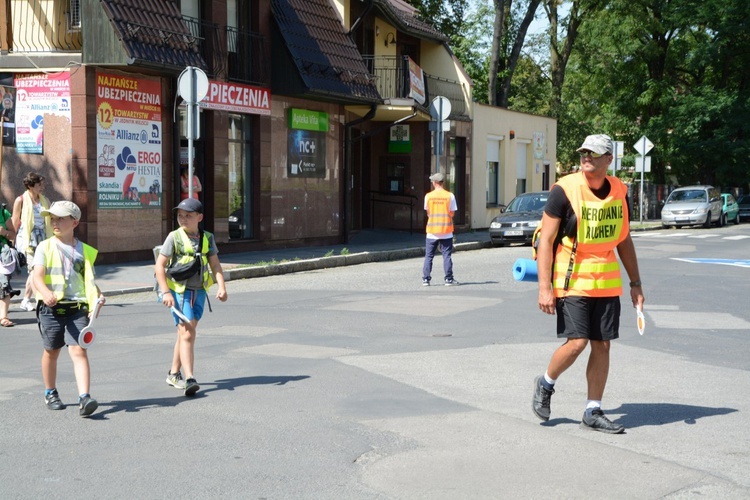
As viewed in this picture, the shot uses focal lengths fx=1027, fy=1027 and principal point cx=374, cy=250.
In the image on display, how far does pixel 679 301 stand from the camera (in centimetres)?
1396

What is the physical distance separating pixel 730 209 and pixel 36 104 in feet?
108

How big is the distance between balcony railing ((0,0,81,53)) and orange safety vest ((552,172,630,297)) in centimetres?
1420

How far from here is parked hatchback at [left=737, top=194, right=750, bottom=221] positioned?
159 ft

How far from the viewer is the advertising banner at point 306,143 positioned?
2392 centimetres

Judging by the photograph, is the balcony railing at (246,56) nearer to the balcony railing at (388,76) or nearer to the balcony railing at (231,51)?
the balcony railing at (231,51)

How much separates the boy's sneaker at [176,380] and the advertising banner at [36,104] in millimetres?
11498

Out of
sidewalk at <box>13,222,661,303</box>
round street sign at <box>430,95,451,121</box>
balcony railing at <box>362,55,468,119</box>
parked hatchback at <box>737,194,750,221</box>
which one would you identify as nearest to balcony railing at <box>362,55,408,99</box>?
balcony railing at <box>362,55,468,119</box>

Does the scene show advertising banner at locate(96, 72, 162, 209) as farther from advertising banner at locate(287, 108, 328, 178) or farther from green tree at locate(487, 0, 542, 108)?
green tree at locate(487, 0, 542, 108)

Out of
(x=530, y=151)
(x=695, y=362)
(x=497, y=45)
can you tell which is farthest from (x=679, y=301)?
(x=530, y=151)

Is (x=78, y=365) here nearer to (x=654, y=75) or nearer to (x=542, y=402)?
(x=542, y=402)

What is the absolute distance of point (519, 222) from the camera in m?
26.6

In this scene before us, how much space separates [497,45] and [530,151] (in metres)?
5.57

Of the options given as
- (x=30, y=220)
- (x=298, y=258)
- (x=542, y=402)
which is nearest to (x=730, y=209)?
(x=298, y=258)

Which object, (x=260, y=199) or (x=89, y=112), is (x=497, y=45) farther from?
(x=89, y=112)
